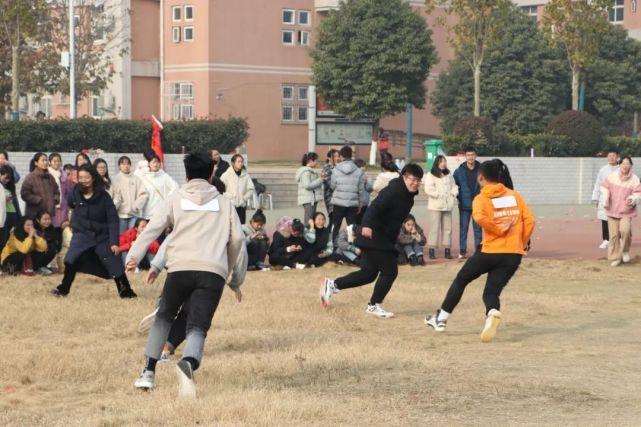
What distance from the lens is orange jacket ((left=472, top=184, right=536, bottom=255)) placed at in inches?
445

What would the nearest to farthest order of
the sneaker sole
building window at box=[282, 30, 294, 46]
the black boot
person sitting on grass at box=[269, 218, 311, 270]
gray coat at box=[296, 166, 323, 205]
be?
the sneaker sole, the black boot, person sitting on grass at box=[269, 218, 311, 270], gray coat at box=[296, 166, 323, 205], building window at box=[282, 30, 294, 46]

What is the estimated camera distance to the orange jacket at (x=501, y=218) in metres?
11.3

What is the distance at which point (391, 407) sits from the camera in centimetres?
806

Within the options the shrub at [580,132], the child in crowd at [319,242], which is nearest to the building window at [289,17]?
the shrub at [580,132]

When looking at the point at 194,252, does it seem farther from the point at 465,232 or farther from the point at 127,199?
the point at 465,232

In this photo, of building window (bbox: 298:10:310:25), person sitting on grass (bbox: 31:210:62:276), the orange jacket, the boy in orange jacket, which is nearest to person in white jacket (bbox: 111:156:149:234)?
person sitting on grass (bbox: 31:210:62:276)

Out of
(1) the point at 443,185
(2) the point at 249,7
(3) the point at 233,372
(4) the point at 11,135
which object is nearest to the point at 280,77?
(2) the point at 249,7

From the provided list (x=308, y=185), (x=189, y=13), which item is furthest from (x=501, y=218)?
(x=189, y=13)

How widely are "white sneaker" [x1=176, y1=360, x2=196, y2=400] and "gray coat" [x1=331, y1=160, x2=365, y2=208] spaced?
10.6m

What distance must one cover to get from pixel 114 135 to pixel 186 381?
21.8 metres

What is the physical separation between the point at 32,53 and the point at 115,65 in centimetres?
890

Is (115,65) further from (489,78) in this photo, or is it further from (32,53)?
(489,78)

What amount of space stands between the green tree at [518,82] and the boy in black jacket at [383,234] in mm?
36875

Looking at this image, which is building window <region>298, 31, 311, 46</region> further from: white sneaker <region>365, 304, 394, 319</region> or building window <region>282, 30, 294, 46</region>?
white sneaker <region>365, 304, 394, 319</region>
